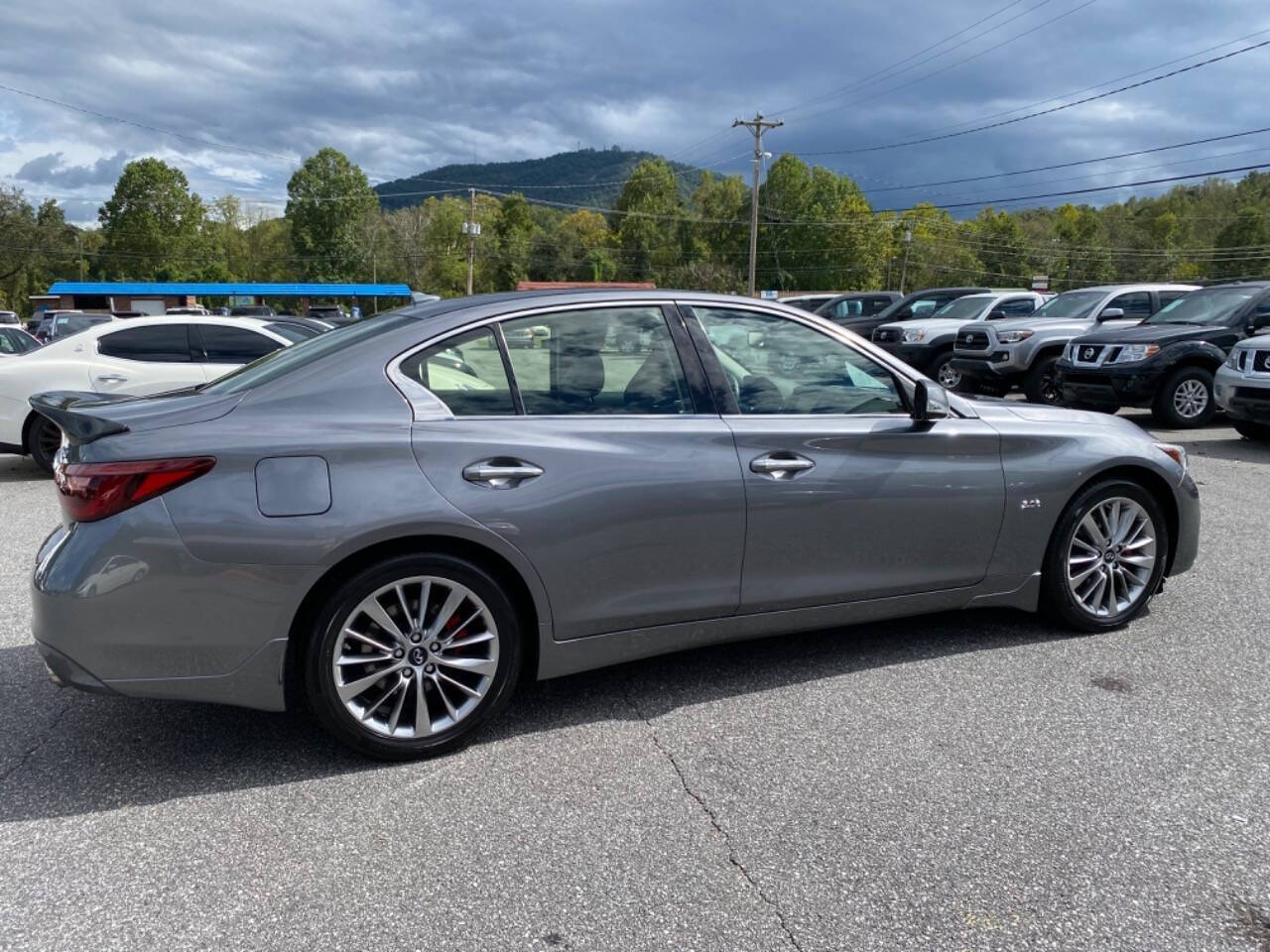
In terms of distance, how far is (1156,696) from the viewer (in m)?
3.83

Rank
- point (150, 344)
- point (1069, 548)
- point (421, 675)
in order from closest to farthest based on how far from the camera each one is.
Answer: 1. point (421, 675)
2. point (1069, 548)
3. point (150, 344)

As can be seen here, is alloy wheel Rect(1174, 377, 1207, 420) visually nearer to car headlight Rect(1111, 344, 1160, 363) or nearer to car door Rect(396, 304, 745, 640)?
car headlight Rect(1111, 344, 1160, 363)

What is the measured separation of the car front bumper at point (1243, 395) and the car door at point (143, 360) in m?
10.9

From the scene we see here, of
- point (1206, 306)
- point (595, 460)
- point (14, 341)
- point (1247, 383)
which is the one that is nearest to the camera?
point (595, 460)

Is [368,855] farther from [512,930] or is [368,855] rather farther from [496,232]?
[496,232]

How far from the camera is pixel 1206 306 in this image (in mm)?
12484

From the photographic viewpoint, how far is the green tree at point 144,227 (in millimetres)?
102562

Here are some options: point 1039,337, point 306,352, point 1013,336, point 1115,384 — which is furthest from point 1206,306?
point 306,352

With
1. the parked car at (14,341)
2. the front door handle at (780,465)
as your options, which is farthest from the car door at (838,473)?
the parked car at (14,341)

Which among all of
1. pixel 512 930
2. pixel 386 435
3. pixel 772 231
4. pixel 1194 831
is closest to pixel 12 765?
pixel 386 435

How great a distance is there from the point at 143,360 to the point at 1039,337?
11676mm

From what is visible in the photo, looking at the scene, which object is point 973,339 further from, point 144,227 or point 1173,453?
point 144,227

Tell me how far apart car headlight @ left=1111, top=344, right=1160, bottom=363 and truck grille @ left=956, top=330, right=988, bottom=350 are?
8.99ft

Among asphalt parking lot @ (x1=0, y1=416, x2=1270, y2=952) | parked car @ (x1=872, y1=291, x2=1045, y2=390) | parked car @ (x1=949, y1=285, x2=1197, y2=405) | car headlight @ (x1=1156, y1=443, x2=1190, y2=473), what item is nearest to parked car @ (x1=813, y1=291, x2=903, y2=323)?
parked car @ (x1=872, y1=291, x2=1045, y2=390)
